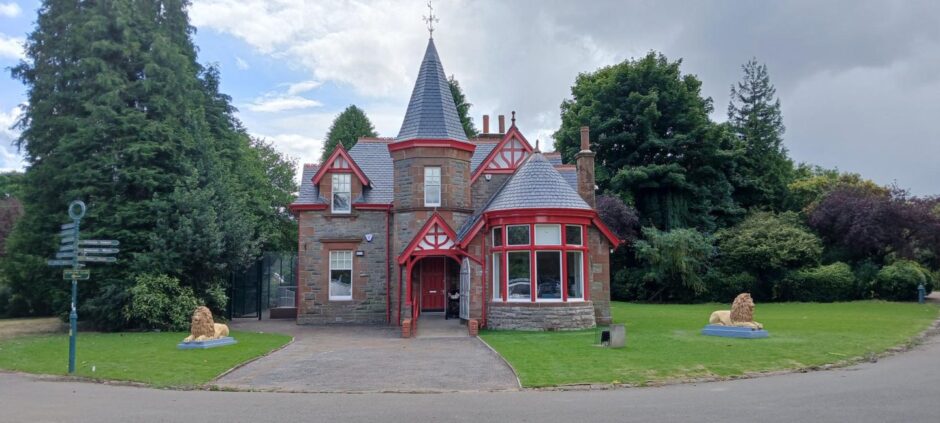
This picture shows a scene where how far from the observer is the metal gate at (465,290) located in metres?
21.7

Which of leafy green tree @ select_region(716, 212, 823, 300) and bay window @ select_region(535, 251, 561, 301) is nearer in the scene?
bay window @ select_region(535, 251, 561, 301)

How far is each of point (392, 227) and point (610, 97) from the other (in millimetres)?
21018

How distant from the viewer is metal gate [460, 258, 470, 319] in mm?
21656

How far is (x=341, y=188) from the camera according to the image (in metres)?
24.8

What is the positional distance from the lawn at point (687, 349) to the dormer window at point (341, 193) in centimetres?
810

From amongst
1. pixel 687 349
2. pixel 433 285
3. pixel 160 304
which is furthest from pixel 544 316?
pixel 160 304

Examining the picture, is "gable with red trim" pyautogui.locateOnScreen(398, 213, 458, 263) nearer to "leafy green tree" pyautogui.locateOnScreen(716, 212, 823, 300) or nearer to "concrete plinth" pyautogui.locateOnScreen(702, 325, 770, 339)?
"concrete plinth" pyautogui.locateOnScreen(702, 325, 770, 339)

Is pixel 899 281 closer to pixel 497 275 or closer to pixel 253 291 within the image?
pixel 497 275

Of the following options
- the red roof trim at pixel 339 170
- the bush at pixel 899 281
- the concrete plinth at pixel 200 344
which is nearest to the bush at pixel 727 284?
the bush at pixel 899 281

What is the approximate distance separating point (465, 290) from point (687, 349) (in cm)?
898

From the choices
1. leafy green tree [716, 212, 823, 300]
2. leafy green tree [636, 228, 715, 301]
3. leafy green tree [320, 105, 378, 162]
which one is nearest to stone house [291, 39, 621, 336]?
leafy green tree [636, 228, 715, 301]

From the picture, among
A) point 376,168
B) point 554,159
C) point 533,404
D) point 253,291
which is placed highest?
point 554,159

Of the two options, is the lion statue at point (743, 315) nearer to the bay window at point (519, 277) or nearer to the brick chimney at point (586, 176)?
the bay window at point (519, 277)

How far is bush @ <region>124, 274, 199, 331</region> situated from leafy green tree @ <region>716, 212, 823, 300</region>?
90.7 ft
